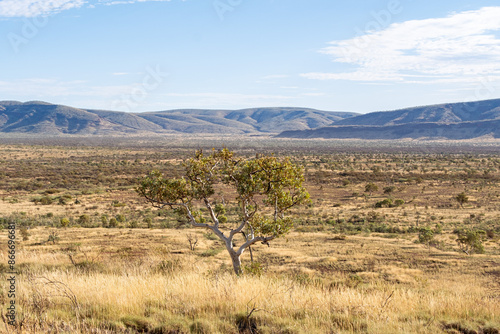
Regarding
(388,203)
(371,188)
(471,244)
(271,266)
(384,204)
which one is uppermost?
(471,244)

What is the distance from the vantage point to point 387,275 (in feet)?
47.9

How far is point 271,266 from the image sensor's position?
633 inches

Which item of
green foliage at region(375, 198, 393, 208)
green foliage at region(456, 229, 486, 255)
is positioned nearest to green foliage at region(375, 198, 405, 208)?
green foliage at region(375, 198, 393, 208)

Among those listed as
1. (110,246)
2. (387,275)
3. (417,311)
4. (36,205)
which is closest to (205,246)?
(110,246)

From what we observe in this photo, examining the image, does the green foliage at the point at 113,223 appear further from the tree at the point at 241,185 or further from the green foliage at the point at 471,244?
the green foliage at the point at 471,244

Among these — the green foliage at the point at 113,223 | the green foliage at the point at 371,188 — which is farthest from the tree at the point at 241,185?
the green foliage at the point at 371,188

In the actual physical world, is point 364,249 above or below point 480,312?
below

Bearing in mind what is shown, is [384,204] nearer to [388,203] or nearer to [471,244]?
[388,203]

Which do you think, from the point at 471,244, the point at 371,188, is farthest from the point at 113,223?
the point at 371,188

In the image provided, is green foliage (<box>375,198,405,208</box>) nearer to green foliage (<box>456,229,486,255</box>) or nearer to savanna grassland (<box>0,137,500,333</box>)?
savanna grassland (<box>0,137,500,333</box>)

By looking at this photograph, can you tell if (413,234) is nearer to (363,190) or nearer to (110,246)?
(110,246)

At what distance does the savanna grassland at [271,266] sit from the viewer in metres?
6.05

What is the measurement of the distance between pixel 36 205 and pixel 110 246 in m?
20.2

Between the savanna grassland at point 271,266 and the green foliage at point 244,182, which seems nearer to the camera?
the savanna grassland at point 271,266
